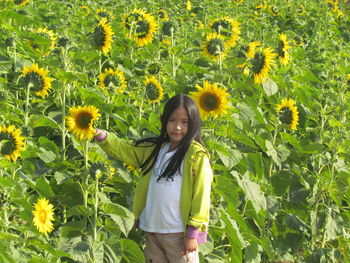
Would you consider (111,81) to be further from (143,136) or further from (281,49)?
(281,49)

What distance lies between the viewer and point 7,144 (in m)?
2.83

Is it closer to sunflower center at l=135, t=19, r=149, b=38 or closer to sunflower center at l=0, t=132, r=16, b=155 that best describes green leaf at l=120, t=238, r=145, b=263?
sunflower center at l=0, t=132, r=16, b=155

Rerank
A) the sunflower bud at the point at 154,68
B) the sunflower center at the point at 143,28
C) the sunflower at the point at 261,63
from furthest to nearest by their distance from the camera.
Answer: the sunflower center at the point at 143,28, the sunflower bud at the point at 154,68, the sunflower at the point at 261,63

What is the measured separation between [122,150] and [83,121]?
0.23 m

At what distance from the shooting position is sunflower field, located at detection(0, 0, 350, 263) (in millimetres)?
2838

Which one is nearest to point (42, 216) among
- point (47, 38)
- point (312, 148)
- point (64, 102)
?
point (64, 102)

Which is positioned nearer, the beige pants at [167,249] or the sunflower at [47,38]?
the beige pants at [167,249]

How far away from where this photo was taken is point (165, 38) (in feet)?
16.6

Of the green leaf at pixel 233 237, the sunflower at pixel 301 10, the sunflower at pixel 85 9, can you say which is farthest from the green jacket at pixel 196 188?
the sunflower at pixel 301 10

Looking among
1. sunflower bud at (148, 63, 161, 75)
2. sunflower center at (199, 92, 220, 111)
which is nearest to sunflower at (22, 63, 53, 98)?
sunflower bud at (148, 63, 161, 75)

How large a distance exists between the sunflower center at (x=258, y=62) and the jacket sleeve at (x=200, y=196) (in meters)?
1.04

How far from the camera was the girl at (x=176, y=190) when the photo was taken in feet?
8.95

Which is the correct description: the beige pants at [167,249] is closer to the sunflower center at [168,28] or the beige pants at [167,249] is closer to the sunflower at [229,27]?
the sunflower at [229,27]

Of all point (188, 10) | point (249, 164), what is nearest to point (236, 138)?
point (249, 164)
